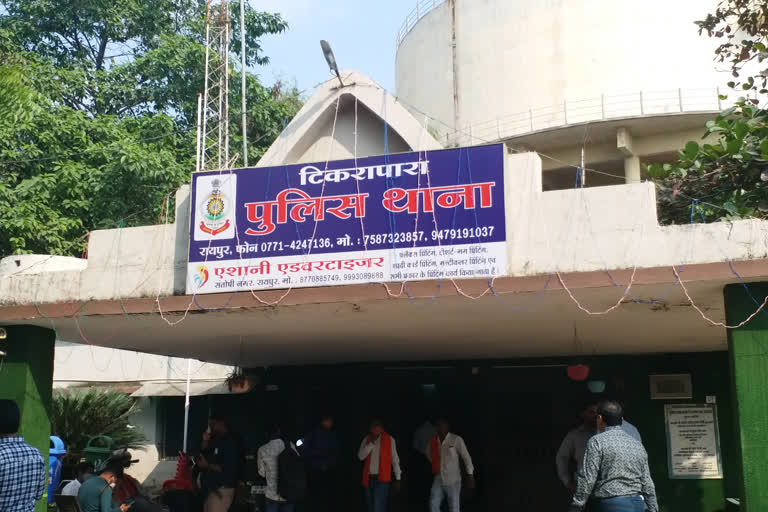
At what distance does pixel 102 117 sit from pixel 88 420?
1254 centimetres

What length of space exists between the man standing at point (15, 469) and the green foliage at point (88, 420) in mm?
9424

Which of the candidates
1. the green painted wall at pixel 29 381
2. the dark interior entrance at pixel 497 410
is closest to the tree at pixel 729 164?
the dark interior entrance at pixel 497 410

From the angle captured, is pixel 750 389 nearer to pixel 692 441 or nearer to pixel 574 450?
pixel 574 450

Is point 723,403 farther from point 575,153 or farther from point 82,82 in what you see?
point 82,82

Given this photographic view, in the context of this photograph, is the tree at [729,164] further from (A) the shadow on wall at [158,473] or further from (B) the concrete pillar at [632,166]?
(A) the shadow on wall at [158,473]

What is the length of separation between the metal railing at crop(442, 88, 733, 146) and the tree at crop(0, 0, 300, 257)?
26.2 ft

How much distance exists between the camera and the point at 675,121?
20.3 m

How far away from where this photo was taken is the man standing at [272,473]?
10.1 metres

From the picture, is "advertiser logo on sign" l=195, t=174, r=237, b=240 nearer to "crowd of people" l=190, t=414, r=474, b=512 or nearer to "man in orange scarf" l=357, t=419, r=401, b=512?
"crowd of people" l=190, t=414, r=474, b=512

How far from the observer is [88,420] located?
14594 millimetres

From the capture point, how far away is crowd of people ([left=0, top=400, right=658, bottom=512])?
5.20m

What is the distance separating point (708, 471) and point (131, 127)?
62.0 feet

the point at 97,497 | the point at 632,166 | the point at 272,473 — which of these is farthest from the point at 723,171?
the point at 632,166

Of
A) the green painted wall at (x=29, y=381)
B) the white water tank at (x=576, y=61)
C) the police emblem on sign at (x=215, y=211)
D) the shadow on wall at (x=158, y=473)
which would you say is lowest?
the shadow on wall at (x=158, y=473)
